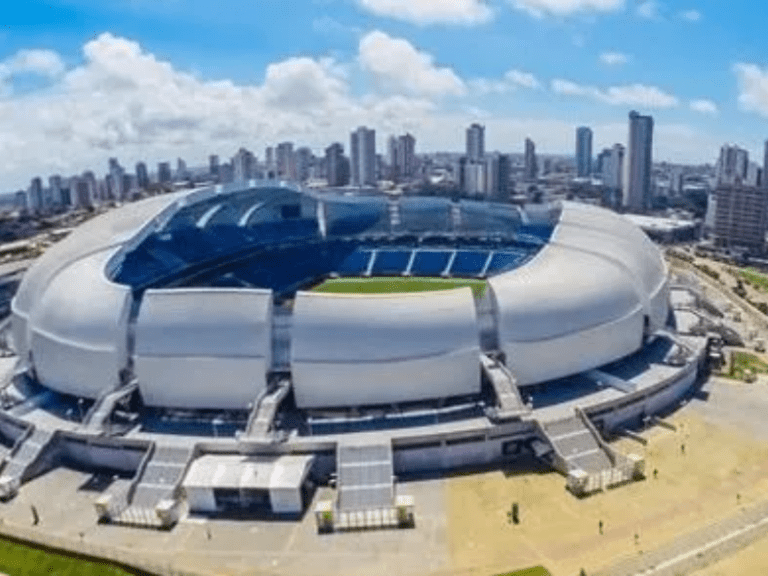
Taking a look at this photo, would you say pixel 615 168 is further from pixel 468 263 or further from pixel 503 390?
pixel 503 390

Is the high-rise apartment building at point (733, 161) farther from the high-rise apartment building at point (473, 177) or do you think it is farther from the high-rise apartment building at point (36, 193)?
the high-rise apartment building at point (36, 193)

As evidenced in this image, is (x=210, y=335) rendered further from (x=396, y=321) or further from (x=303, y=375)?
(x=396, y=321)

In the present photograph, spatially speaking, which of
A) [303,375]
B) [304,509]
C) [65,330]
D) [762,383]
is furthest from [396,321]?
Answer: [762,383]

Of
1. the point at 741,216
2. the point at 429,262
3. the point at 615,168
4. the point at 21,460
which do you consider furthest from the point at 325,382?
the point at 615,168

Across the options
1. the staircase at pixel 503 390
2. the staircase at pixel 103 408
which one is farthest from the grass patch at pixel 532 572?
the staircase at pixel 103 408

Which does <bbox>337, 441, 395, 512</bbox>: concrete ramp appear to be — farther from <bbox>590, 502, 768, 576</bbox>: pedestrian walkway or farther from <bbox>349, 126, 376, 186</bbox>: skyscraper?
<bbox>349, 126, 376, 186</bbox>: skyscraper
